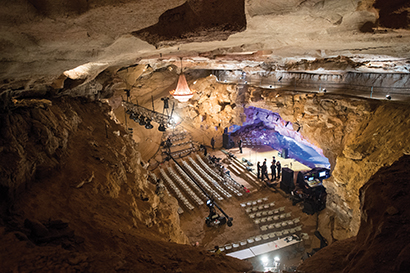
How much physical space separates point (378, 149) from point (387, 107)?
1.80 m

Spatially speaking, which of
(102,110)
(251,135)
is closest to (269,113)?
(251,135)

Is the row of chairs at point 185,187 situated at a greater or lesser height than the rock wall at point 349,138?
lesser

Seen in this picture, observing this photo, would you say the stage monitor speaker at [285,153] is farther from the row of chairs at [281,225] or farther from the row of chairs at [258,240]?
the row of chairs at [258,240]

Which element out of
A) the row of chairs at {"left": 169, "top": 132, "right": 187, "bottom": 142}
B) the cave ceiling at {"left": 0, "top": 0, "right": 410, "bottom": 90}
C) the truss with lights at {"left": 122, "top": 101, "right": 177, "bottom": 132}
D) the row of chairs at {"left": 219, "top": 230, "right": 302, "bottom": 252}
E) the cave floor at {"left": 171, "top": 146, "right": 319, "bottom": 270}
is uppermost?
the cave ceiling at {"left": 0, "top": 0, "right": 410, "bottom": 90}

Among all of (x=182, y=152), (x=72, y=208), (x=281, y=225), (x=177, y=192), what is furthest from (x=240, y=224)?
(x=72, y=208)

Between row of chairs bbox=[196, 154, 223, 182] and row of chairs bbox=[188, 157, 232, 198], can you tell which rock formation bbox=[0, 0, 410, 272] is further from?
row of chairs bbox=[196, 154, 223, 182]

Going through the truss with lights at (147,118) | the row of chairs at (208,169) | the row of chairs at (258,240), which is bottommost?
the row of chairs at (258,240)

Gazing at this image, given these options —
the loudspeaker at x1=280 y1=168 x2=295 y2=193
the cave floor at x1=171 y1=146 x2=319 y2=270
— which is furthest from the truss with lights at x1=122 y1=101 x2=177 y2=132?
the loudspeaker at x1=280 y1=168 x2=295 y2=193

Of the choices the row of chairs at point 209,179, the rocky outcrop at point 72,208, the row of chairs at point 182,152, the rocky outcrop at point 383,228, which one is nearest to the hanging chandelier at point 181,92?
the rocky outcrop at point 72,208

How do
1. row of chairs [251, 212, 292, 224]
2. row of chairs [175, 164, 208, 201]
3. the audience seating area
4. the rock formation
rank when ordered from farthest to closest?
row of chairs [175, 164, 208, 201], row of chairs [251, 212, 292, 224], the audience seating area, the rock formation

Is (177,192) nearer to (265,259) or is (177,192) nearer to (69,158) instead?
(265,259)

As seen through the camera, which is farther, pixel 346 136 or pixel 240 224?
pixel 240 224

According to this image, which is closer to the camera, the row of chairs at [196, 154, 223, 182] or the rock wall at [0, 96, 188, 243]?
the rock wall at [0, 96, 188, 243]

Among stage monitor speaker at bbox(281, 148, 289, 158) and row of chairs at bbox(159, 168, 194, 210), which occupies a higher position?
row of chairs at bbox(159, 168, 194, 210)
